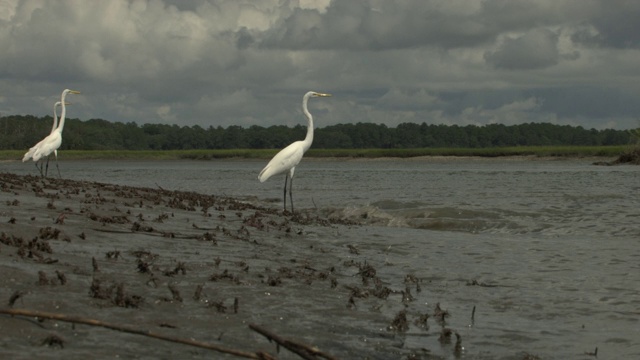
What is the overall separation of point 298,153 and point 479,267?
1012cm

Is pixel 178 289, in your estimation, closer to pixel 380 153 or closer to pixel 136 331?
pixel 136 331

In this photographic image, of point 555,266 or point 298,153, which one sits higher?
point 298,153

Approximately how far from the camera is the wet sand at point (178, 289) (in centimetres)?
588

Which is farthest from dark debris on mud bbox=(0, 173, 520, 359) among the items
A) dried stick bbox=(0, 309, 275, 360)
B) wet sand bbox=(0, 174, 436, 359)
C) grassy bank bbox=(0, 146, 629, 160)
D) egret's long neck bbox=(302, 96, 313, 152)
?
grassy bank bbox=(0, 146, 629, 160)

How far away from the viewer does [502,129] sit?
165 m

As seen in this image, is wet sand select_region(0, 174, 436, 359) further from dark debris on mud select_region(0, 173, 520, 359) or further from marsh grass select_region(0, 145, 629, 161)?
marsh grass select_region(0, 145, 629, 161)

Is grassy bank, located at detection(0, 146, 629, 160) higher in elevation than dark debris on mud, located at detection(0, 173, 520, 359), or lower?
higher

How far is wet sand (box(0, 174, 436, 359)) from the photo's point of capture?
232 inches

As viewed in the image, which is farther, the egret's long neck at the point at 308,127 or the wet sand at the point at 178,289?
the egret's long neck at the point at 308,127

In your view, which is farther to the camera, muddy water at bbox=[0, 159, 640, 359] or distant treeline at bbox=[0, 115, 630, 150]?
distant treeline at bbox=[0, 115, 630, 150]

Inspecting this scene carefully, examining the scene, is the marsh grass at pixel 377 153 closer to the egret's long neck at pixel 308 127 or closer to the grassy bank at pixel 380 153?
the grassy bank at pixel 380 153

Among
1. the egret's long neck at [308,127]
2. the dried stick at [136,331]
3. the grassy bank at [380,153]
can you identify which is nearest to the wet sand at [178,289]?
the dried stick at [136,331]

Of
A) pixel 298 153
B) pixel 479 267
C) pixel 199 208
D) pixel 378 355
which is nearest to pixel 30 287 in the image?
pixel 378 355

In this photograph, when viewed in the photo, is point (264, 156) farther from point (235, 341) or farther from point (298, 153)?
point (235, 341)
